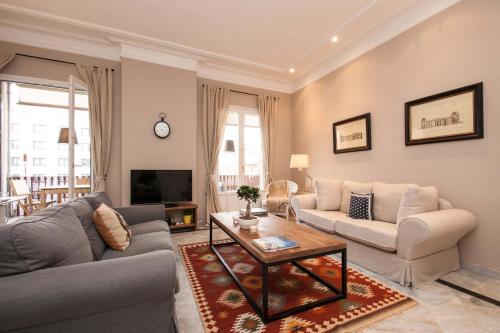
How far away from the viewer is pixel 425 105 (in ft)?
9.25

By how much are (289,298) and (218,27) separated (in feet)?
11.7

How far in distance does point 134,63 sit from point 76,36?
33.5 inches

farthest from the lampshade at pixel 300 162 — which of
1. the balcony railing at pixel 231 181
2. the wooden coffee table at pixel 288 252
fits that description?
the wooden coffee table at pixel 288 252

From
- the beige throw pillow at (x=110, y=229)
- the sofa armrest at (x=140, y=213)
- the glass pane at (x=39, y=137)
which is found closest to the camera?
the beige throw pillow at (x=110, y=229)

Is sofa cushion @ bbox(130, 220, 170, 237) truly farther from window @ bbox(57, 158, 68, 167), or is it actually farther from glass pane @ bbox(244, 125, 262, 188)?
window @ bbox(57, 158, 68, 167)

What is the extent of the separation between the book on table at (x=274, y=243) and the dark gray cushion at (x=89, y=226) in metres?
1.22

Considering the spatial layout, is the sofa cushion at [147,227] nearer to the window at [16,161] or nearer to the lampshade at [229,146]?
the lampshade at [229,146]

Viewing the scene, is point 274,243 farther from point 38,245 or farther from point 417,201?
point 417,201

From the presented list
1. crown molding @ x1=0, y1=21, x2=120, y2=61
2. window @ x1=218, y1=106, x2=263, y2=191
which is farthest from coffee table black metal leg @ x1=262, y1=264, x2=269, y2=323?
crown molding @ x1=0, y1=21, x2=120, y2=61

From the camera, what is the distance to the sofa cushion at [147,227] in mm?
2367

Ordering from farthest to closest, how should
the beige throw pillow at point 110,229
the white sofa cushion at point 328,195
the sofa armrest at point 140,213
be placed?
the white sofa cushion at point 328,195 < the sofa armrest at point 140,213 < the beige throw pillow at point 110,229

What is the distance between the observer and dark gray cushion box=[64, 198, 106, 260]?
1.73 metres

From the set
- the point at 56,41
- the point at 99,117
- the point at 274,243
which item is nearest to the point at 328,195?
the point at 274,243

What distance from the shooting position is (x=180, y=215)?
414 cm
